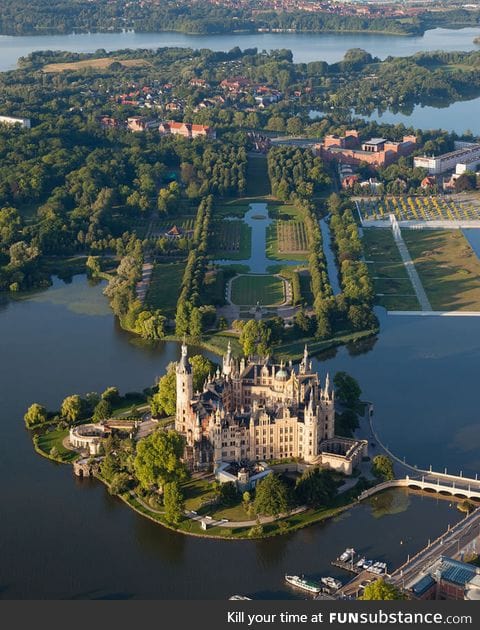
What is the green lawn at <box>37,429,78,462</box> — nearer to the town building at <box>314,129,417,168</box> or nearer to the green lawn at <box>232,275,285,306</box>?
the green lawn at <box>232,275,285,306</box>

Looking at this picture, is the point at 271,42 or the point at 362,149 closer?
the point at 362,149

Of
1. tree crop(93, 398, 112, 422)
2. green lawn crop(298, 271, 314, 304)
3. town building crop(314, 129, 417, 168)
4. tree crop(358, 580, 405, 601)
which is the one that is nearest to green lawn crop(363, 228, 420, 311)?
green lawn crop(298, 271, 314, 304)

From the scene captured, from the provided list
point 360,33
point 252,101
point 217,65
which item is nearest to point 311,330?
point 252,101

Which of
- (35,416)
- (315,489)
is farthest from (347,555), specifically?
(35,416)

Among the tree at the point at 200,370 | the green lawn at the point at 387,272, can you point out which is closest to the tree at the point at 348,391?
the tree at the point at 200,370

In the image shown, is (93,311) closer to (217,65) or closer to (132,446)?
(132,446)

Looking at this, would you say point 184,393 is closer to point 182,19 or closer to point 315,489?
point 315,489
